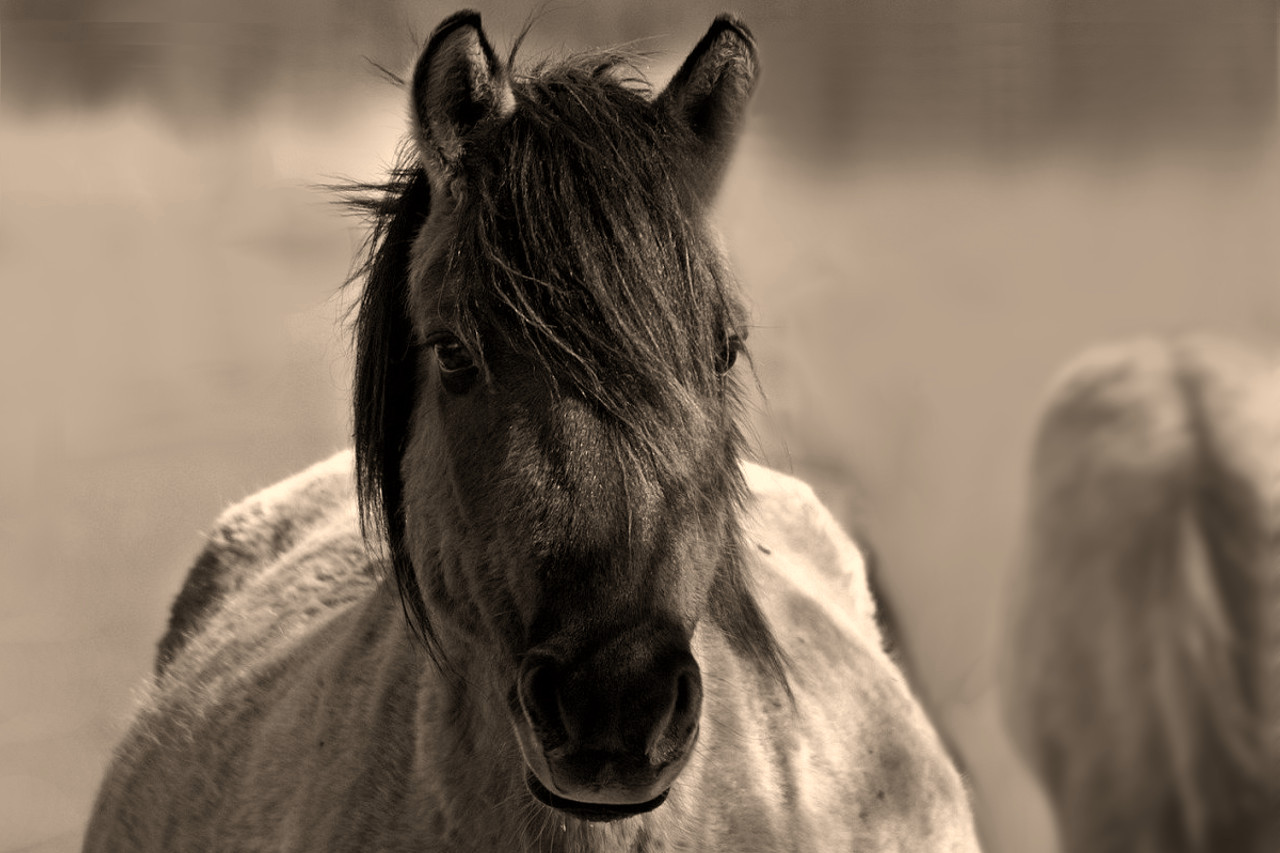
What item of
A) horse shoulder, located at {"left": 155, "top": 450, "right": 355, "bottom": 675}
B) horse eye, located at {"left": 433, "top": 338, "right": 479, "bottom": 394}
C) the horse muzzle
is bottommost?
the horse muzzle

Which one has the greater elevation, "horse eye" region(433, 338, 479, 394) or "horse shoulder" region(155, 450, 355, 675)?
"horse shoulder" region(155, 450, 355, 675)

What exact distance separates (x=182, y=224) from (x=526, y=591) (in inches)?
122

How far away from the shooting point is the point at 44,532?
3.56m

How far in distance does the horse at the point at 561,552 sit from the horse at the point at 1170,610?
0.69m

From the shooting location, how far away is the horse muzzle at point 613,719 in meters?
1.05

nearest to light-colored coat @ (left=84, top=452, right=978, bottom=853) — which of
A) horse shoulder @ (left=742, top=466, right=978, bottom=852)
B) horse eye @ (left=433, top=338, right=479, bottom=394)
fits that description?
horse shoulder @ (left=742, top=466, right=978, bottom=852)

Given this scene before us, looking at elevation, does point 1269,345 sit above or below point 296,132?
below

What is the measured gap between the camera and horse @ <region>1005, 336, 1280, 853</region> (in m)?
2.39

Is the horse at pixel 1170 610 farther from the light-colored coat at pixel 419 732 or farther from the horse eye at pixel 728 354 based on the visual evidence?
the horse eye at pixel 728 354

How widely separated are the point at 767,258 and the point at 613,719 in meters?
2.46

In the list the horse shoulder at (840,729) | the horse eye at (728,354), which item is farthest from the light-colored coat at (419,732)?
the horse eye at (728,354)

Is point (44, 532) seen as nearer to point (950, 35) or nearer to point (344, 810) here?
point (344, 810)

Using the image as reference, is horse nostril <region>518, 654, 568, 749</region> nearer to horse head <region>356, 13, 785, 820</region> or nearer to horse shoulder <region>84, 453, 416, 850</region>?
horse head <region>356, 13, 785, 820</region>

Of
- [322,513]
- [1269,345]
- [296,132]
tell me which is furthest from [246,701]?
[1269,345]
